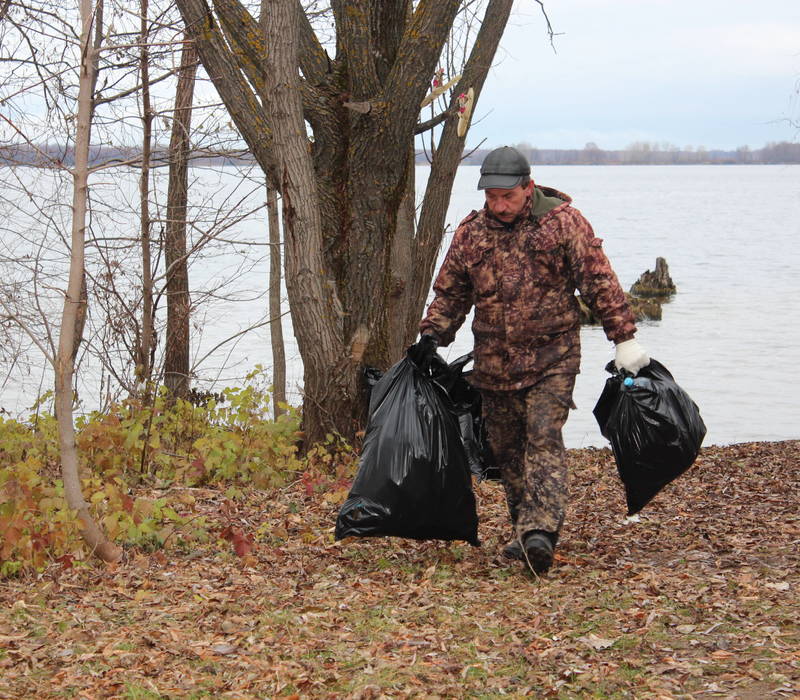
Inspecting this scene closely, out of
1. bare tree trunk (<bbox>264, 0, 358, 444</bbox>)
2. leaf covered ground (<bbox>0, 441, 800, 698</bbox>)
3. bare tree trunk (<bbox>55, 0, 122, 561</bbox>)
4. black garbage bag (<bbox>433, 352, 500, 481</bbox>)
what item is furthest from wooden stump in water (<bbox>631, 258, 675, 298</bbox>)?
bare tree trunk (<bbox>55, 0, 122, 561</bbox>)

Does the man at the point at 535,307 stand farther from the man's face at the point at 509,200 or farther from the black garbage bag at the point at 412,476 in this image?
the black garbage bag at the point at 412,476

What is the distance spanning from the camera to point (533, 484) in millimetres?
4684

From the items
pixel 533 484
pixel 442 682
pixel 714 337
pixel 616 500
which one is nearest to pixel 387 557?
pixel 533 484

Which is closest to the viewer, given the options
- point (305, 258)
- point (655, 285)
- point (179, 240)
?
point (305, 258)

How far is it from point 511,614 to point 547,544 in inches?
23.4

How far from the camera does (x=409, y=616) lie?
4078 mm

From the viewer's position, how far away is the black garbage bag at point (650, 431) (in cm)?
464

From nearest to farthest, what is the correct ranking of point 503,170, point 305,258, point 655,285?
point 503,170, point 305,258, point 655,285

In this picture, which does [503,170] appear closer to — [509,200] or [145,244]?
[509,200]

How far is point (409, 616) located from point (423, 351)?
1.37m

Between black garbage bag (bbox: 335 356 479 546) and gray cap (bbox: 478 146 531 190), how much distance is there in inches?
42.0

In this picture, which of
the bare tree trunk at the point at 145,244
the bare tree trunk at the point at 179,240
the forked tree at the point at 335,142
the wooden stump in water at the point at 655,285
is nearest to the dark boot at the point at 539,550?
the forked tree at the point at 335,142

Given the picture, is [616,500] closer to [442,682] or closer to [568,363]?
[568,363]

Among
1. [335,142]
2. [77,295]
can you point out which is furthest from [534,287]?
[335,142]
